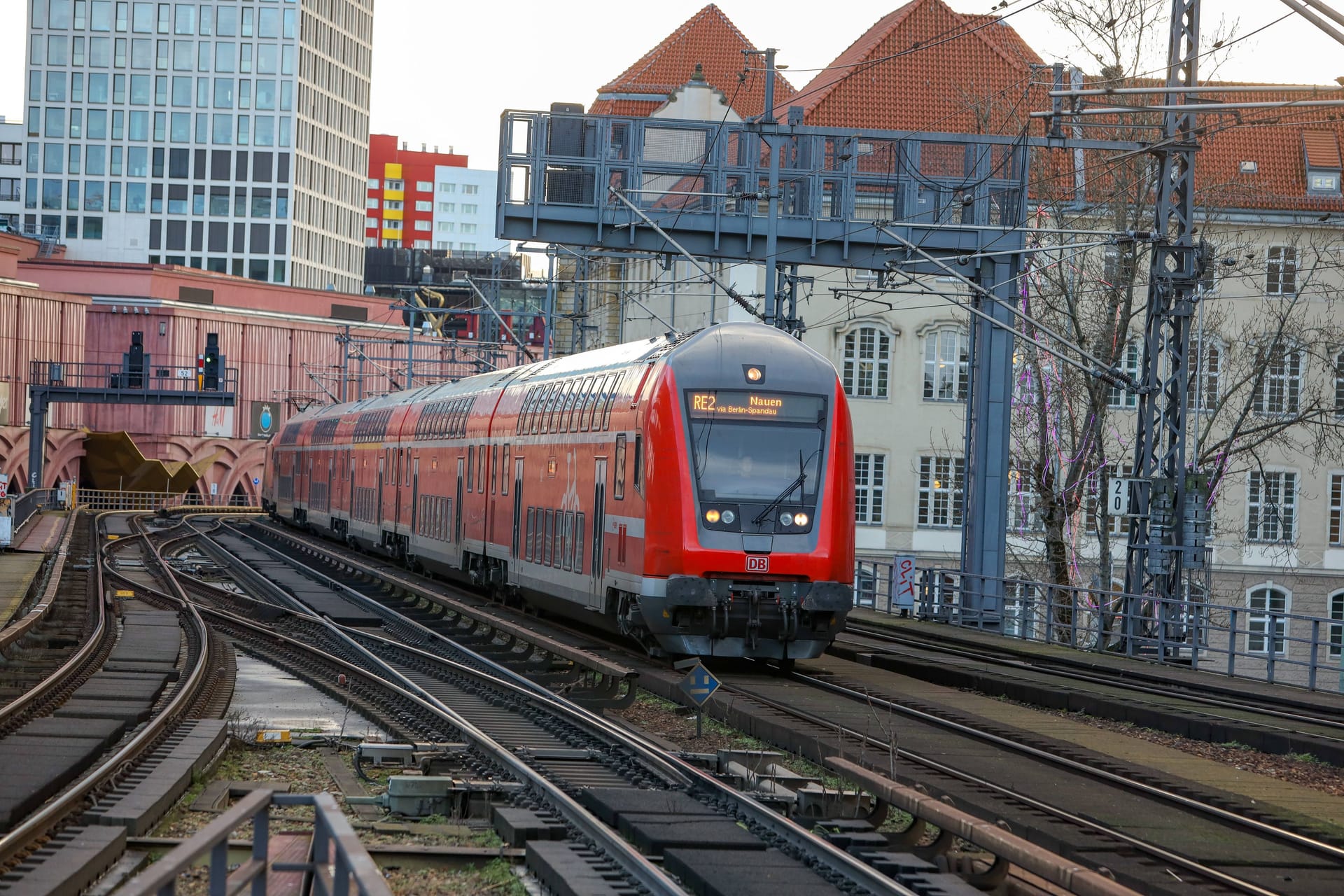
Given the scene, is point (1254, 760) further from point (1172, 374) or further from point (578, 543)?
point (1172, 374)

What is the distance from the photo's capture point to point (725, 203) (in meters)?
31.3

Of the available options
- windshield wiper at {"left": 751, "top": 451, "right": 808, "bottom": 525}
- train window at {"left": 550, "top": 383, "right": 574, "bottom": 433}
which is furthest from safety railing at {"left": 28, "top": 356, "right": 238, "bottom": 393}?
windshield wiper at {"left": 751, "top": 451, "right": 808, "bottom": 525}

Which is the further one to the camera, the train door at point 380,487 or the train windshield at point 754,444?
the train door at point 380,487

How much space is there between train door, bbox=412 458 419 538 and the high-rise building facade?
9892 centimetres

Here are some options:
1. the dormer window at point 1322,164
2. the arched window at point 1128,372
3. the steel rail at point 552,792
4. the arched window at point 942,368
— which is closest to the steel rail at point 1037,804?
the steel rail at point 552,792

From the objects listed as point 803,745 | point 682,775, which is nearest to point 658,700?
point 803,745

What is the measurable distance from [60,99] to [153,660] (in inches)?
4788

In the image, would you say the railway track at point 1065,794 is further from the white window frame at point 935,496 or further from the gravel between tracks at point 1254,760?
the white window frame at point 935,496

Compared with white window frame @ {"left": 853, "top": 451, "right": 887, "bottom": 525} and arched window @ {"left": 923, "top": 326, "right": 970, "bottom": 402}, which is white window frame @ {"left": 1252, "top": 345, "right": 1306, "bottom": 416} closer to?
arched window @ {"left": 923, "top": 326, "right": 970, "bottom": 402}

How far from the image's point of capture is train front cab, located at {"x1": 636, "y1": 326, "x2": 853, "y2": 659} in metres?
18.3

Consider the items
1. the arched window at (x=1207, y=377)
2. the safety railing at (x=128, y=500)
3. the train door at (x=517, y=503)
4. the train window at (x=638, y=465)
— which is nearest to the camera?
the train window at (x=638, y=465)

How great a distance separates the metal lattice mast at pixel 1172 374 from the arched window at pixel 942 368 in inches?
1174

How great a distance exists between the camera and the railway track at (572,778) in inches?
354

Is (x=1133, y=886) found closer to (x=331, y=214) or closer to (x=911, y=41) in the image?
(x=911, y=41)
